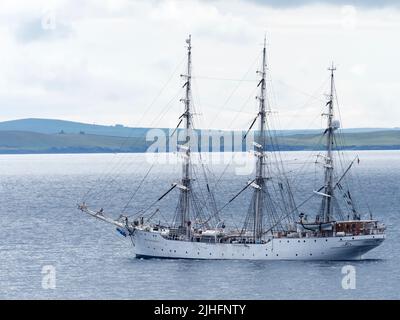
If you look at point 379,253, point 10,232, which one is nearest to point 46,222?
point 10,232

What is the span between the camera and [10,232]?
15088 cm

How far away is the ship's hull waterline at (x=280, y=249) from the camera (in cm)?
12038

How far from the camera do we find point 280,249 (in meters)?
120

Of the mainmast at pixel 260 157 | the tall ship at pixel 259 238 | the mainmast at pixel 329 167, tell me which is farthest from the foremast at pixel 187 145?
the mainmast at pixel 329 167

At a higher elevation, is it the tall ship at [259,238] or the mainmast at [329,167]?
the mainmast at [329,167]

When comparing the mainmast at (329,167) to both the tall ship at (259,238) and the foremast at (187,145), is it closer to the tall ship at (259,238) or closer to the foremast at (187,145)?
the tall ship at (259,238)

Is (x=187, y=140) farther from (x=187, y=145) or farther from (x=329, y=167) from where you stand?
(x=329, y=167)

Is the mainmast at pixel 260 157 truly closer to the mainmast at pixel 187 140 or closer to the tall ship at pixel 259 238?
the tall ship at pixel 259 238

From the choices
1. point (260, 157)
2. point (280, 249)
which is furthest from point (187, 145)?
point (280, 249)

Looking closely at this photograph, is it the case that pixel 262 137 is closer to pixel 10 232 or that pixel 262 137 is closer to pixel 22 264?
pixel 22 264

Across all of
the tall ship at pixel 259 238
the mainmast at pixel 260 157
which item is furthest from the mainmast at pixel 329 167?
the mainmast at pixel 260 157

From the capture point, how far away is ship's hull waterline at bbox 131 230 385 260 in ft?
395

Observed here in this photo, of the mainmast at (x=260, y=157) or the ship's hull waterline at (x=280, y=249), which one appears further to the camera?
the mainmast at (x=260, y=157)
